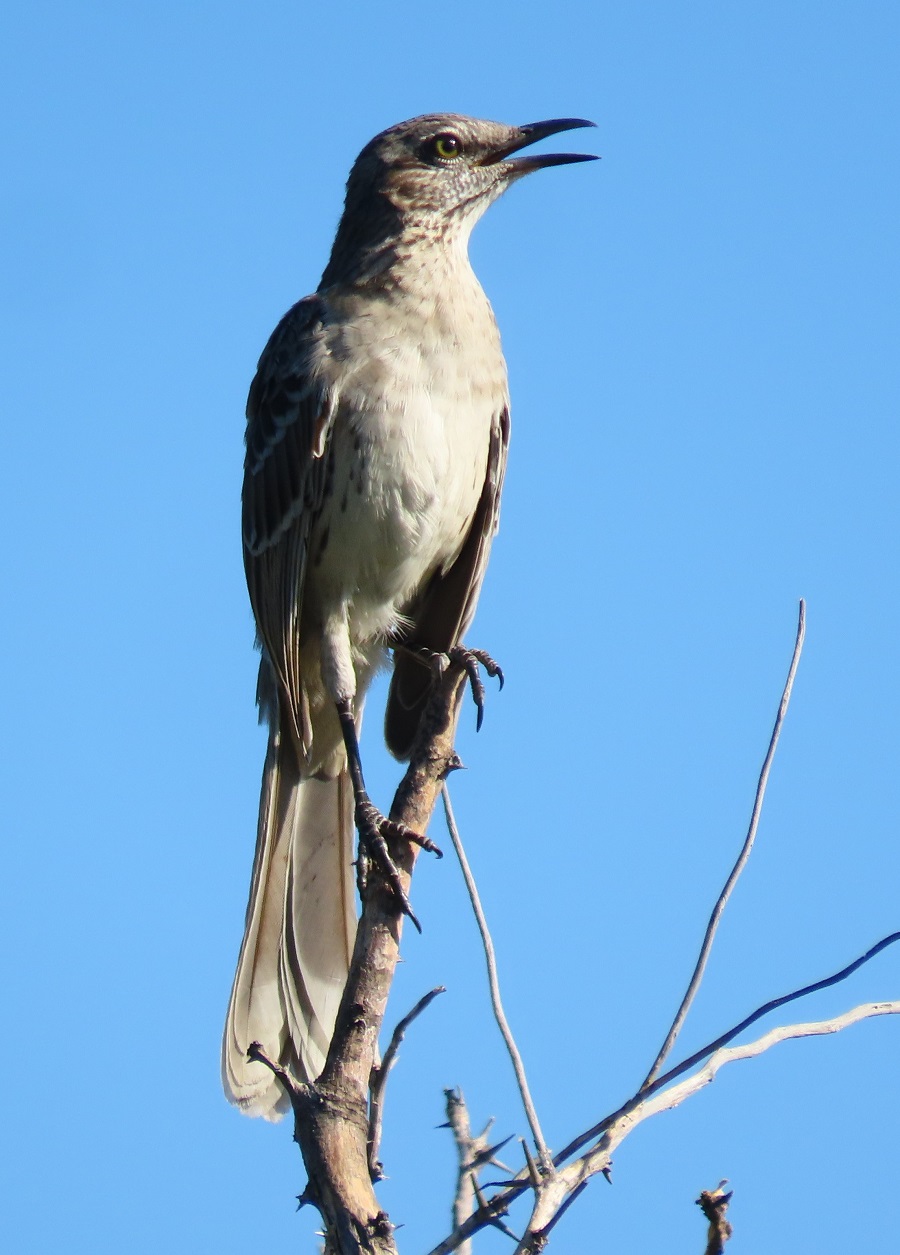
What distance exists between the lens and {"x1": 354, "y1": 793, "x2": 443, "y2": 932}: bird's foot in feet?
13.8

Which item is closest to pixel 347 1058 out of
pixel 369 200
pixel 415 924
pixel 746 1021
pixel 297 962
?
pixel 415 924

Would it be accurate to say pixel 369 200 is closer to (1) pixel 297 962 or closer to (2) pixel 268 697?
(2) pixel 268 697

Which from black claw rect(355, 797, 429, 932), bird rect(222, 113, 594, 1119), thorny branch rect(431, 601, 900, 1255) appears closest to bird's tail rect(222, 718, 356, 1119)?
bird rect(222, 113, 594, 1119)

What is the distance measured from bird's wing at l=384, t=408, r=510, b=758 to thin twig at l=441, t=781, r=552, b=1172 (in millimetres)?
1357

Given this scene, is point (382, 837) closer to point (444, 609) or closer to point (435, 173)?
point (444, 609)

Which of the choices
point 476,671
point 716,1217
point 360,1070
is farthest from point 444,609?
point 716,1217

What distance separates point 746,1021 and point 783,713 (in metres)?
0.91

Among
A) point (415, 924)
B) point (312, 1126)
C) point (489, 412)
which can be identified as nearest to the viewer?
point (312, 1126)

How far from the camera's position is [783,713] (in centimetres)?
392

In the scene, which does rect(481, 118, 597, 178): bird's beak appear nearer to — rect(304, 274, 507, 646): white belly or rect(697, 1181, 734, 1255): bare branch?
rect(304, 274, 507, 646): white belly

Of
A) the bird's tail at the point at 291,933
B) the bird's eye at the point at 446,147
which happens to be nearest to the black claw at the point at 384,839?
the bird's tail at the point at 291,933

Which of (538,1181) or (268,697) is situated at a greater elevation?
(268,697)

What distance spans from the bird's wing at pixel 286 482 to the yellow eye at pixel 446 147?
80 centimetres

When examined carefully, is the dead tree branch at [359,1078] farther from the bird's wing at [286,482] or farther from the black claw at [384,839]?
the bird's wing at [286,482]
